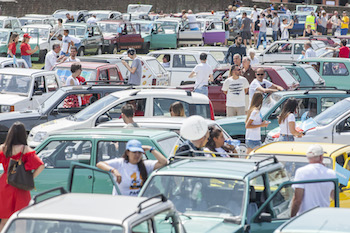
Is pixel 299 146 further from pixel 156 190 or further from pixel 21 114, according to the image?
pixel 21 114

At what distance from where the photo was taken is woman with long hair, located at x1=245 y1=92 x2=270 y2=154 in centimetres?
1139

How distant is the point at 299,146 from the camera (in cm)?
927

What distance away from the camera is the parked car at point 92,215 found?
17.1ft

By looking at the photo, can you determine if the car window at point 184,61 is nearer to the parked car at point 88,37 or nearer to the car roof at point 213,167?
the parked car at point 88,37

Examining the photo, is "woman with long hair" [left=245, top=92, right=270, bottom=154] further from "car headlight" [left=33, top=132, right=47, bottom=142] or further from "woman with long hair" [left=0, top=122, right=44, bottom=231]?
"woman with long hair" [left=0, top=122, right=44, bottom=231]

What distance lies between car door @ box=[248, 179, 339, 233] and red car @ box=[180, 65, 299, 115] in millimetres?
9873

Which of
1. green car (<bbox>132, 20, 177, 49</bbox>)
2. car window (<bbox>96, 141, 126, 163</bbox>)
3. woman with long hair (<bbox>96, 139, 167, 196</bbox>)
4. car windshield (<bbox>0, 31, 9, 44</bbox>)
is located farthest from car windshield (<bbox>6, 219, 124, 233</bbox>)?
green car (<bbox>132, 20, 177, 49</bbox>)

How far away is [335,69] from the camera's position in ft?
71.5

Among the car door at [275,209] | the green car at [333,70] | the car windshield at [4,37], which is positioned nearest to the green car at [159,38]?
the car windshield at [4,37]

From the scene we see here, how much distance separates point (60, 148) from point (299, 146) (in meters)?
3.03

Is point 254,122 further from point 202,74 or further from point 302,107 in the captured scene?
point 202,74

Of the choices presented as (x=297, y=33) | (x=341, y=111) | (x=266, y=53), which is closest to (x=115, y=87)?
(x=341, y=111)

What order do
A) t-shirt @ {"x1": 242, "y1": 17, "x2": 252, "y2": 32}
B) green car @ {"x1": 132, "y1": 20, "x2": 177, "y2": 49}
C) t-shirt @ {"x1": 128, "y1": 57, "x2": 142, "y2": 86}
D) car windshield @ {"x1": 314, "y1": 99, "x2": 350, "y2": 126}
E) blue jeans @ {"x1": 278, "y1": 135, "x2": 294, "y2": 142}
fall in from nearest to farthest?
blue jeans @ {"x1": 278, "y1": 135, "x2": 294, "y2": 142}
car windshield @ {"x1": 314, "y1": 99, "x2": 350, "y2": 126}
t-shirt @ {"x1": 128, "y1": 57, "x2": 142, "y2": 86}
t-shirt @ {"x1": 242, "y1": 17, "x2": 252, "y2": 32}
green car @ {"x1": 132, "y1": 20, "x2": 177, "y2": 49}

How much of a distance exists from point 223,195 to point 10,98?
9.72 m
